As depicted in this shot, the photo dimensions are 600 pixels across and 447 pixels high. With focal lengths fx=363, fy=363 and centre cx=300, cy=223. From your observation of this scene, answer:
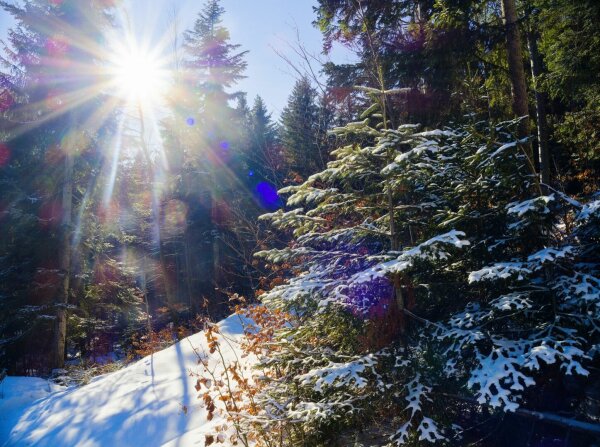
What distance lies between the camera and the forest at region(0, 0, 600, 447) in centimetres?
315

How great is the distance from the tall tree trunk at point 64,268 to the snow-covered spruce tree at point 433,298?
10.3 meters

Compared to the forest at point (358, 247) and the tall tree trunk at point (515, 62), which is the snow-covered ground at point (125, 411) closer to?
the forest at point (358, 247)

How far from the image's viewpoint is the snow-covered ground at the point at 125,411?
474 centimetres

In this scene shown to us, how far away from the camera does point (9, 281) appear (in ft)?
38.3

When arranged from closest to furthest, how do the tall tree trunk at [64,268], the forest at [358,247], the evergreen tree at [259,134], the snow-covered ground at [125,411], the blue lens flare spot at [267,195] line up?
the forest at [358,247]
the snow-covered ground at [125,411]
the tall tree trunk at [64,268]
the blue lens flare spot at [267,195]
the evergreen tree at [259,134]

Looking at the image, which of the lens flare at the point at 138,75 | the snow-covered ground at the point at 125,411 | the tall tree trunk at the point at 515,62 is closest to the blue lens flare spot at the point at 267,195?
the lens flare at the point at 138,75

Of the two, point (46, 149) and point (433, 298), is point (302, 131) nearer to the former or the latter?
point (433, 298)

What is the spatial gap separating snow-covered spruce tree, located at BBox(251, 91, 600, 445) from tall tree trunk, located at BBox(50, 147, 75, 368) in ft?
33.7

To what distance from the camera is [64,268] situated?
1169 centimetres

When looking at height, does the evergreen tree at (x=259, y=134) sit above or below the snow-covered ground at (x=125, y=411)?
above

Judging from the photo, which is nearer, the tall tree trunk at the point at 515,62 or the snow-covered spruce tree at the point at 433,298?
the snow-covered spruce tree at the point at 433,298

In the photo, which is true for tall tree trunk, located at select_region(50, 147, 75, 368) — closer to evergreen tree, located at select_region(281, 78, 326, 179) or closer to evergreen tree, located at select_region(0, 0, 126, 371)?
evergreen tree, located at select_region(0, 0, 126, 371)

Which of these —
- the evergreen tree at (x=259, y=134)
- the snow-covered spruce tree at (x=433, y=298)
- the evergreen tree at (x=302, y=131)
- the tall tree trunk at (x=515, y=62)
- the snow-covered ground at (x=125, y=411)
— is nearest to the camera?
the snow-covered spruce tree at (x=433, y=298)

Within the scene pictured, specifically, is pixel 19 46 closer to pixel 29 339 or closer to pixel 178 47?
pixel 178 47
